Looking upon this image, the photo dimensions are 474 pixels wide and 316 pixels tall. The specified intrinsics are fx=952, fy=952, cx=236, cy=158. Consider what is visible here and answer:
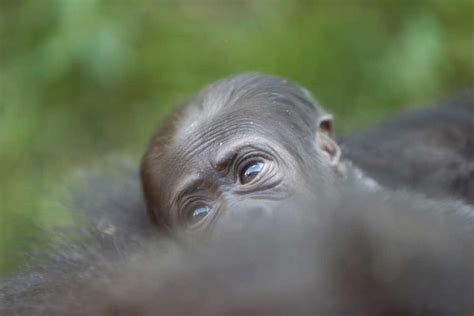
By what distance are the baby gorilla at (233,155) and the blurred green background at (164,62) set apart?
5.15 ft

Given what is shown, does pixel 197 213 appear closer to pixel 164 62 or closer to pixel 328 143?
pixel 328 143

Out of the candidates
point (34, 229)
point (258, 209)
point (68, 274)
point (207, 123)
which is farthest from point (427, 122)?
point (68, 274)

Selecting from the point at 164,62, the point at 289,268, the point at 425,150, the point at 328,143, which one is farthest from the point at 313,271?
the point at 164,62

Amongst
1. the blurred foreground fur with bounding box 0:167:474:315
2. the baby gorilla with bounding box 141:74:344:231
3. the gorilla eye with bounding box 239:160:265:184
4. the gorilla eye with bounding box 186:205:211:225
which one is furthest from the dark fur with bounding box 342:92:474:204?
the blurred foreground fur with bounding box 0:167:474:315

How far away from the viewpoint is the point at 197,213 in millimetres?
2836

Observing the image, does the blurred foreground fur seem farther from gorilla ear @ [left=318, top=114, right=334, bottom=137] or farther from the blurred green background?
the blurred green background

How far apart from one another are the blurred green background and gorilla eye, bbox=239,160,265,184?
1.78 metres

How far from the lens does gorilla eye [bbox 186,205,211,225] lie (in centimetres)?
282

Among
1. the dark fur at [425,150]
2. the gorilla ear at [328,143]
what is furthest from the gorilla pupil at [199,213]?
the dark fur at [425,150]

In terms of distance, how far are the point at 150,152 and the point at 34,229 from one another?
1.60ft

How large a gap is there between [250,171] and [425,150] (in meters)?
1.01

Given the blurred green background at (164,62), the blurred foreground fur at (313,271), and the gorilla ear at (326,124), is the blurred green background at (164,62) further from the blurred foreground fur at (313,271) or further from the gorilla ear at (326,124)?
the blurred foreground fur at (313,271)

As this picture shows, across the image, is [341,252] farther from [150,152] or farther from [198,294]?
[150,152]

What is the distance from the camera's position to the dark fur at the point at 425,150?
11.0ft
